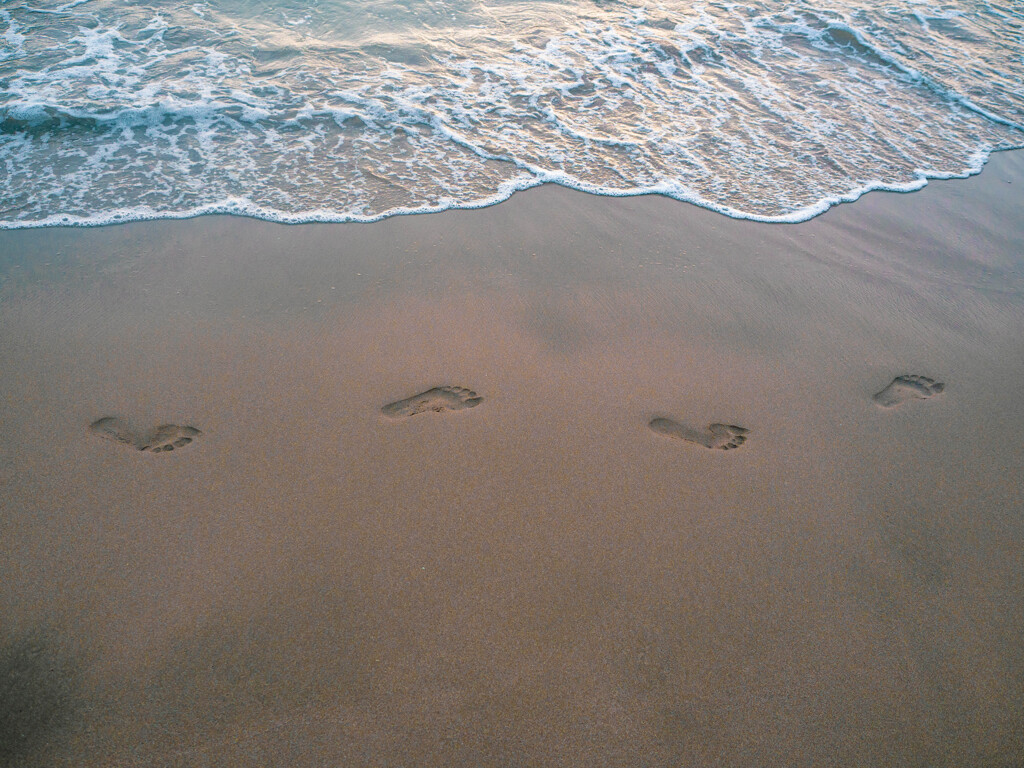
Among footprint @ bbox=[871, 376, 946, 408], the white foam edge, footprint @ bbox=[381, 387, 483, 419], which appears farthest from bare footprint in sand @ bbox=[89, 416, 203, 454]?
footprint @ bbox=[871, 376, 946, 408]

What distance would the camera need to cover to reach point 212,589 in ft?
6.91

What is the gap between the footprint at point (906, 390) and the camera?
299 centimetres

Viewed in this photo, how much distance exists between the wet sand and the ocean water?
70 cm

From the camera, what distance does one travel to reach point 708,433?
2.76m

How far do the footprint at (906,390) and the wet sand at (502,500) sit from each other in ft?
0.07

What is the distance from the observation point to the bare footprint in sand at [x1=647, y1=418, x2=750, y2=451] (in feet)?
8.91

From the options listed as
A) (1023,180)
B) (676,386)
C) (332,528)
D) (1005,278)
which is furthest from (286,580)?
(1023,180)

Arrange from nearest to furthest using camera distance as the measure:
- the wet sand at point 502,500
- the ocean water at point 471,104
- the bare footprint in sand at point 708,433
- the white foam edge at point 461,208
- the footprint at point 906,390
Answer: the wet sand at point 502,500
the bare footprint in sand at point 708,433
the footprint at point 906,390
the white foam edge at point 461,208
the ocean water at point 471,104

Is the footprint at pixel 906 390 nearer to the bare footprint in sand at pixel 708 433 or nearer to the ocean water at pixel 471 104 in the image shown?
the bare footprint in sand at pixel 708 433

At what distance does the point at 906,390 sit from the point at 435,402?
2483mm

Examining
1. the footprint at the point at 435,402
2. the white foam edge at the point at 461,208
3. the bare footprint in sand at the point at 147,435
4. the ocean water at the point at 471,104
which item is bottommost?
the bare footprint in sand at the point at 147,435

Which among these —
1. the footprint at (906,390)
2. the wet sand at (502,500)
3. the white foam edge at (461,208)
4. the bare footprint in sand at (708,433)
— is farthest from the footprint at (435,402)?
the footprint at (906,390)

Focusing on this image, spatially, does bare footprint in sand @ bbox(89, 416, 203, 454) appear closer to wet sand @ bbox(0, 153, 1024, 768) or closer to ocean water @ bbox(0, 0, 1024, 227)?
wet sand @ bbox(0, 153, 1024, 768)

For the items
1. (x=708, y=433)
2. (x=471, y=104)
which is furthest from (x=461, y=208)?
(x=708, y=433)
